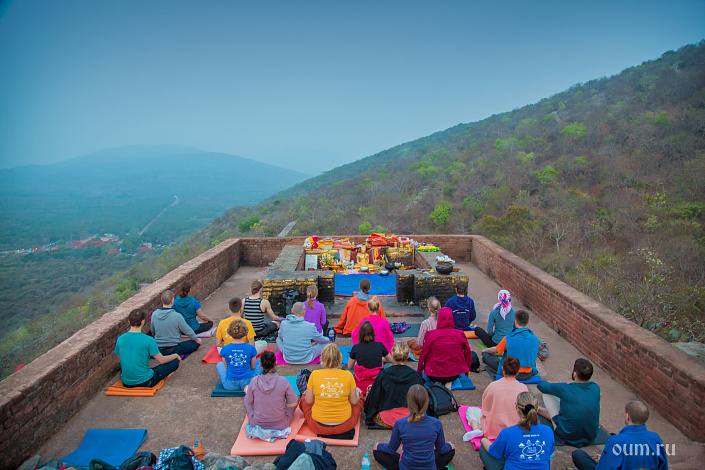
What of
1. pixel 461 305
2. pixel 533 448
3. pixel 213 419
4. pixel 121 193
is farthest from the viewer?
pixel 121 193

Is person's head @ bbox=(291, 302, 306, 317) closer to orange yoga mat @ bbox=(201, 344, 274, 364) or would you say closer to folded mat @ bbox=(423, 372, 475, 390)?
orange yoga mat @ bbox=(201, 344, 274, 364)

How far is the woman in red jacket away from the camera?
4.38 m

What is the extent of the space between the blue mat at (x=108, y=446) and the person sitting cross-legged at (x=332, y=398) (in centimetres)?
166

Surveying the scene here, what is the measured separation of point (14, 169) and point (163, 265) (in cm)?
15743

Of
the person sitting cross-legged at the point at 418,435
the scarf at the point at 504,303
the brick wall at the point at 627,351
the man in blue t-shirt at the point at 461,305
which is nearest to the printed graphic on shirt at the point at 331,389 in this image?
the person sitting cross-legged at the point at 418,435

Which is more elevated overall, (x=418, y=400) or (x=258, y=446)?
(x=418, y=400)

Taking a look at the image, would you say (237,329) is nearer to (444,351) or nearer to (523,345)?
(444,351)

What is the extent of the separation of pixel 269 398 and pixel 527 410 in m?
2.20

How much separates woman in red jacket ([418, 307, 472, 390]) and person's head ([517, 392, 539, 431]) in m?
1.53

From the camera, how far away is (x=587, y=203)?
21031 millimetres

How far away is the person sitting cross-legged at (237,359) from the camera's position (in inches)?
166

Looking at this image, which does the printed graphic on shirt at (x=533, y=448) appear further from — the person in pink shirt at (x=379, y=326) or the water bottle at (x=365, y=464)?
the person in pink shirt at (x=379, y=326)

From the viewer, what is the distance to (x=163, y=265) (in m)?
30.5

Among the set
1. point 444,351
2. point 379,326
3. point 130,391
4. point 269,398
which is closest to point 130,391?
point 130,391
